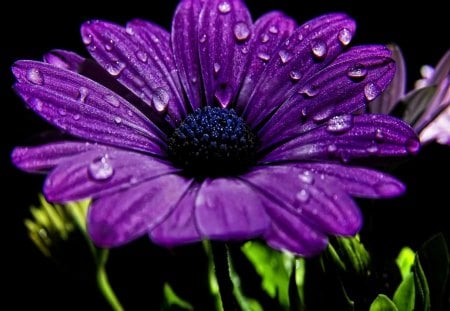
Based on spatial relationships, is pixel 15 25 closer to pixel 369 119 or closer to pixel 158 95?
pixel 158 95

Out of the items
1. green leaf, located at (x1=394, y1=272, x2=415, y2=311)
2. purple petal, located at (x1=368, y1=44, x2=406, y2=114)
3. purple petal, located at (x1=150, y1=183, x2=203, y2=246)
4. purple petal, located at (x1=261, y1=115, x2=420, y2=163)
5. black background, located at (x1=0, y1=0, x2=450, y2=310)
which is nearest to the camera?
purple petal, located at (x1=150, y1=183, x2=203, y2=246)

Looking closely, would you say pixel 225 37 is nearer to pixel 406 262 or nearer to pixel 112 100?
pixel 112 100

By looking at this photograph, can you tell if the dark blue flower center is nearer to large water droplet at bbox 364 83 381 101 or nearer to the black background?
large water droplet at bbox 364 83 381 101

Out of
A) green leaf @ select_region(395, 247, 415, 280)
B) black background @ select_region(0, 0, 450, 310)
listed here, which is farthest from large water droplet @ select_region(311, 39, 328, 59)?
black background @ select_region(0, 0, 450, 310)

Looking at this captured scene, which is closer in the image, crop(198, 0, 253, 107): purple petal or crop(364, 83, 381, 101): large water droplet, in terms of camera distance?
crop(364, 83, 381, 101): large water droplet

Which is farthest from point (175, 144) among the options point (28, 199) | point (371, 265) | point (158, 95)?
point (28, 199)
